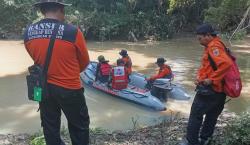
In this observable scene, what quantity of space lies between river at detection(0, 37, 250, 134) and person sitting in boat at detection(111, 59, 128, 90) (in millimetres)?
400

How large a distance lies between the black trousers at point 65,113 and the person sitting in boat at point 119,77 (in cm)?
683

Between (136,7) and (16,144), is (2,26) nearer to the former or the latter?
(136,7)

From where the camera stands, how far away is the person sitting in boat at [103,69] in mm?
11562

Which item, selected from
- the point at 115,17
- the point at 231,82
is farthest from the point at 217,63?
the point at 115,17

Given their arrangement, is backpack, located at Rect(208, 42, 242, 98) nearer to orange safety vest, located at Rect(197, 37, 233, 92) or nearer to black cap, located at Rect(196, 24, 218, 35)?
orange safety vest, located at Rect(197, 37, 233, 92)

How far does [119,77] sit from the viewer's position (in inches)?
433

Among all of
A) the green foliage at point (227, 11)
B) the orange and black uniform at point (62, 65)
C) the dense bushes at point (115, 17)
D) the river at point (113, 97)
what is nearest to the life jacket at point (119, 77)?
the river at point (113, 97)

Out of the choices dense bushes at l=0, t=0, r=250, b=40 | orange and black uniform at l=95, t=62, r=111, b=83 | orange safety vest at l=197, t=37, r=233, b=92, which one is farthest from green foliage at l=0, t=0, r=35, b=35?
orange safety vest at l=197, t=37, r=233, b=92

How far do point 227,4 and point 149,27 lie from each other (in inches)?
673

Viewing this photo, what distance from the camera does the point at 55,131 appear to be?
408cm

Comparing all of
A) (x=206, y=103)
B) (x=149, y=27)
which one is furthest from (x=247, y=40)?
(x=206, y=103)

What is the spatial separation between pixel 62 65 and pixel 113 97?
7776mm

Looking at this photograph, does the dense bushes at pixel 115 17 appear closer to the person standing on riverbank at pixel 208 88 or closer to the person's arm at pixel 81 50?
the person standing on riverbank at pixel 208 88

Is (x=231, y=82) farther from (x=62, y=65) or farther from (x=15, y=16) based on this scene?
(x=15, y=16)
